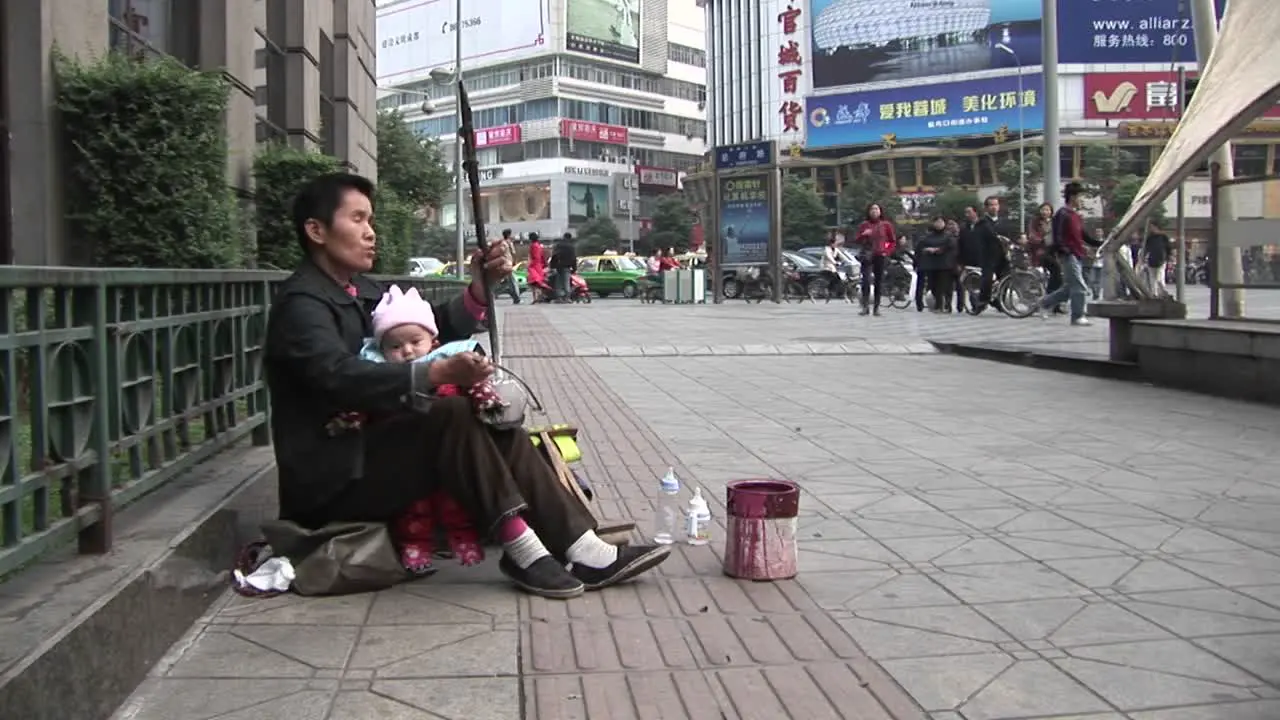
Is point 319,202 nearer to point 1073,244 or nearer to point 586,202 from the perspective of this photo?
point 1073,244

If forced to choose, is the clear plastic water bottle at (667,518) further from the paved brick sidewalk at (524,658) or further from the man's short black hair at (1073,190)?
the man's short black hair at (1073,190)

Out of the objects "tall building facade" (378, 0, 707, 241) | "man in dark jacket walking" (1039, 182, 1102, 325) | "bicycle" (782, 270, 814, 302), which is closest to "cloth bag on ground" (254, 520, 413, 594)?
"man in dark jacket walking" (1039, 182, 1102, 325)

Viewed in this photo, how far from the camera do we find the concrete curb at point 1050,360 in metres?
9.33

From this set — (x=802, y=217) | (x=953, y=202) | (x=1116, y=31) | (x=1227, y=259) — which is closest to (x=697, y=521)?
(x=1227, y=259)

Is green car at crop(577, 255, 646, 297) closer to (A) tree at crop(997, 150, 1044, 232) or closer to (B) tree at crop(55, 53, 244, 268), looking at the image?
(B) tree at crop(55, 53, 244, 268)

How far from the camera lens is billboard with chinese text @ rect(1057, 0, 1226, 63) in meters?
80.1

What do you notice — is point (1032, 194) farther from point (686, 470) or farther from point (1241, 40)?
point (686, 470)

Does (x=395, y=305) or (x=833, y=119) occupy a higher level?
(x=833, y=119)

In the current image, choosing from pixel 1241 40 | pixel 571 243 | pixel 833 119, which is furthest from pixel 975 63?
pixel 1241 40

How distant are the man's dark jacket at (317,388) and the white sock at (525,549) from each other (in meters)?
0.55

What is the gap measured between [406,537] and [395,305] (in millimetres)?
805

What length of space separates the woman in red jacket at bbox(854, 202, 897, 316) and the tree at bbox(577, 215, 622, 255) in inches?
2570

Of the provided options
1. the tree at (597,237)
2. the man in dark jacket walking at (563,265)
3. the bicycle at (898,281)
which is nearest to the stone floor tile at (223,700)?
the bicycle at (898,281)

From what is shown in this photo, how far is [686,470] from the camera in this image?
573 centimetres
